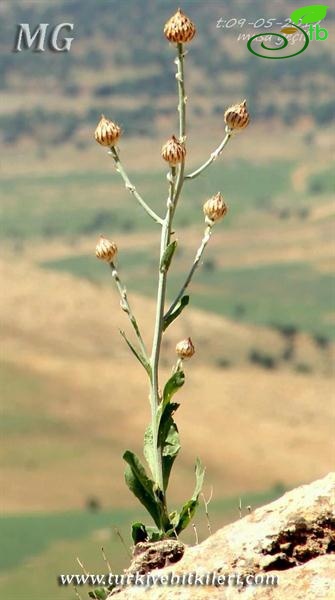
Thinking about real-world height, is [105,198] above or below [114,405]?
above

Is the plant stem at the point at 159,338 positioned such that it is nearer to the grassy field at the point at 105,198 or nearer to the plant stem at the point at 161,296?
the plant stem at the point at 161,296

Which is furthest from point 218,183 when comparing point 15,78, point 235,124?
point 235,124

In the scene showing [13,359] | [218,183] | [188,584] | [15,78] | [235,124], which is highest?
[15,78]

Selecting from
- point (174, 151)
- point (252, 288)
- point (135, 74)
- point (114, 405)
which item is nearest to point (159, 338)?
point (174, 151)

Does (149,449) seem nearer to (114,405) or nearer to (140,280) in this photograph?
(114,405)

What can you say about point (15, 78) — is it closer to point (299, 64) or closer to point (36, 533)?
point (299, 64)

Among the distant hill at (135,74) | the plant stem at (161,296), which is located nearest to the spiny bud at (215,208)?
the plant stem at (161,296)

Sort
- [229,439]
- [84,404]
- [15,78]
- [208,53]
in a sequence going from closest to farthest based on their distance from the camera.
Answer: [229,439], [84,404], [15,78], [208,53]

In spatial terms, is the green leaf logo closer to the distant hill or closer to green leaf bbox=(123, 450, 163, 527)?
green leaf bbox=(123, 450, 163, 527)
